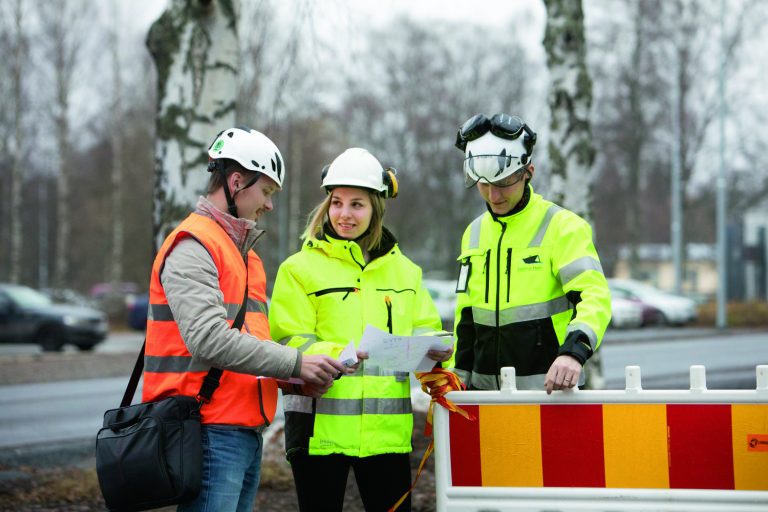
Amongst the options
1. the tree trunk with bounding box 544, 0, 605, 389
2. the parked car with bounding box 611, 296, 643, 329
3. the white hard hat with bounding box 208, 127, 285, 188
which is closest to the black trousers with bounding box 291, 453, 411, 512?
the white hard hat with bounding box 208, 127, 285, 188

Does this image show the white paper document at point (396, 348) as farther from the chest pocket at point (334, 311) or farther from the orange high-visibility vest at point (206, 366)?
the orange high-visibility vest at point (206, 366)

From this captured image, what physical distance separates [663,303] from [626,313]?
184cm

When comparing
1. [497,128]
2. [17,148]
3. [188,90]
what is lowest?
[497,128]

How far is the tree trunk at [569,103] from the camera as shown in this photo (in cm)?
812

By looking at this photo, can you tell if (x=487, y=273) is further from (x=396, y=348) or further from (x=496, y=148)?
(x=396, y=348)

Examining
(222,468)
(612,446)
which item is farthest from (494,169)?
(222,468)

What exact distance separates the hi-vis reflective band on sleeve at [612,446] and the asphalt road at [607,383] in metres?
7.03

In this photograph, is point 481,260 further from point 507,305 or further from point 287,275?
point 287,275

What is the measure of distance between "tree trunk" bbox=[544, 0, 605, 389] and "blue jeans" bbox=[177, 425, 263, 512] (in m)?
5.41

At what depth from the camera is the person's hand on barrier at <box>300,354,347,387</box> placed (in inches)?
122

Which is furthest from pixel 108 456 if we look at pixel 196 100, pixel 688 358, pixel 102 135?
pixel 102 135

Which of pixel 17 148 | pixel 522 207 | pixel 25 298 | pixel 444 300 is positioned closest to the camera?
pixel 522 207

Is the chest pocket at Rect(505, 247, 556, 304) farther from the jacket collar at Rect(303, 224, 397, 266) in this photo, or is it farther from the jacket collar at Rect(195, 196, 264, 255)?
Result: the jacket collar at Rect(195, 196, 264, 255)

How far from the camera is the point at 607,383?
13.3 meters
